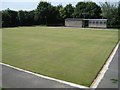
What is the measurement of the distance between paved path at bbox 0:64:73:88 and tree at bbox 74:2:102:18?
5316cm

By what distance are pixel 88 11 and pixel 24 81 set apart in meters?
55.4

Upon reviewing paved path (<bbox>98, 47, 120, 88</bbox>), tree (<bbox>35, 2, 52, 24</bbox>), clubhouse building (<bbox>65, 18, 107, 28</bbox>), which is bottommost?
paved path (<bbox>98, 47, 120, 88</bbox>)

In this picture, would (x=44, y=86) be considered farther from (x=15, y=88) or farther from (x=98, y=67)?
(x=98, y=67)

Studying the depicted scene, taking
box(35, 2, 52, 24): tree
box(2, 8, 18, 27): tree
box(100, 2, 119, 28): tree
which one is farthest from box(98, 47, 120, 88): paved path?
box(35, 2, 52, 24): tree

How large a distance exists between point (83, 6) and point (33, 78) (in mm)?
57336

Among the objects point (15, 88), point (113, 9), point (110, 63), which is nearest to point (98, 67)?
point (110, 63)

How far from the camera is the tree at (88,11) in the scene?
6052 centimetres

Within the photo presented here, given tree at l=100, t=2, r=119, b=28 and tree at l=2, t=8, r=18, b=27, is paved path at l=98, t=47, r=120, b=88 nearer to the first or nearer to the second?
tree at l=100, t=2, r=119, b=28

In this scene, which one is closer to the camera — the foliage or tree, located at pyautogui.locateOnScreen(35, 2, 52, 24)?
the foliage

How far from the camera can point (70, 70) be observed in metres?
10.2

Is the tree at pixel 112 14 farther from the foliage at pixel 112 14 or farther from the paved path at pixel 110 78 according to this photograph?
the paved path at pixel 110 78

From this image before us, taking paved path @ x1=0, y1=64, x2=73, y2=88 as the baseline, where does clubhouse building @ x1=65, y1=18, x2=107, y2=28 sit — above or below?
above

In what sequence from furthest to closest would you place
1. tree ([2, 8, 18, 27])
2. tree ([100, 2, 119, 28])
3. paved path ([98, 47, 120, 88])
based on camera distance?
tree ([2, 8, 18, 27]) < tree ([100, 2, 119, 28]) < paved path ([98, 47, 120, 88])

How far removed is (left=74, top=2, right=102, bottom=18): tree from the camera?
6052 cm
